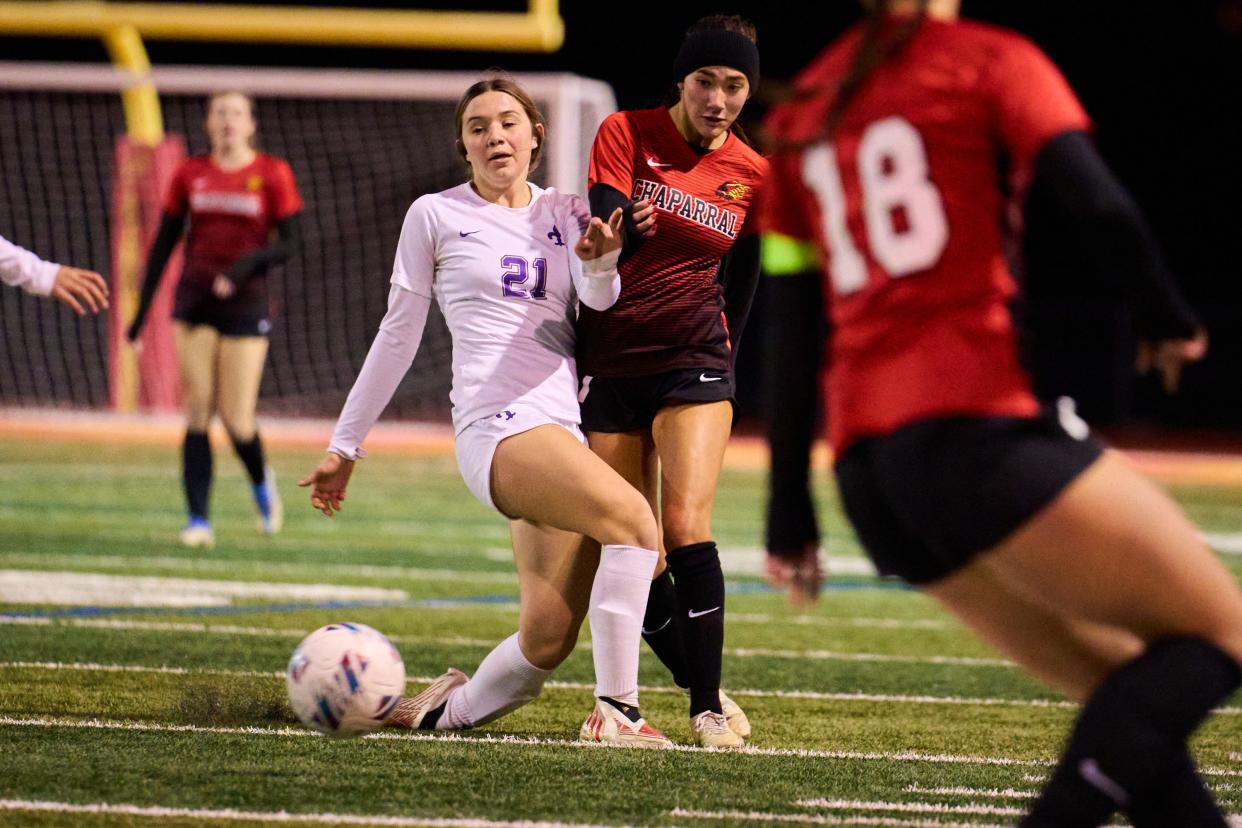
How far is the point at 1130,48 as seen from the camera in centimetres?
2677

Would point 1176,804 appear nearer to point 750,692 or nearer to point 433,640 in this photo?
point 750,692

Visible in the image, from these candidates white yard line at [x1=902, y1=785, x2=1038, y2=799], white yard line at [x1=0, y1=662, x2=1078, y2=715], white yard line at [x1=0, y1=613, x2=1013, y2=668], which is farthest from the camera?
white yard line at [x1=0, y1=613, x2=1013, y2=668]

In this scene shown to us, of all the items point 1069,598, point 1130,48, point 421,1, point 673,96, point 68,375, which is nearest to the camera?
point 1069,598

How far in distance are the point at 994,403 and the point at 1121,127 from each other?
25515mm

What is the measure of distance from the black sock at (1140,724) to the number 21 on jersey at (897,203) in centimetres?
73

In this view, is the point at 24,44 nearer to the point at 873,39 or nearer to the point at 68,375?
the point at 68,375

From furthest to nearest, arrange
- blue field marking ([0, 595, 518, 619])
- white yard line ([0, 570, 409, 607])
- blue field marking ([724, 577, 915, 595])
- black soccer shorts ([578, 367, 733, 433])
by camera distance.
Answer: blue field marking ([724, 577, 915, 595]) → white yard line ([0, 570, 409, 607]) → blue field marking ([0, 595, 518, 619]) → black soccer shorts ([578, 367, 733, 433])

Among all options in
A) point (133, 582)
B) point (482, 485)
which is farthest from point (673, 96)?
point (133, 582)

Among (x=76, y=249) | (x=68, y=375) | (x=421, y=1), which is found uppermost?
(x=421, y=1)

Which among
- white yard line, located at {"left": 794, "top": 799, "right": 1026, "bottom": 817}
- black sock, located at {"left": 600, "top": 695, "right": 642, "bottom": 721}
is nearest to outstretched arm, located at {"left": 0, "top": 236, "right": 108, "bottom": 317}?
black sock, located at {"left": 600, "top": 695, "right": 642, "bottom": 721}

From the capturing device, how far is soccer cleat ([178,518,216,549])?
10.2m

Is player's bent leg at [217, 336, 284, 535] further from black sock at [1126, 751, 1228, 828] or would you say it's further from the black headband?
black sock at [1126, 751, 1228, 828]

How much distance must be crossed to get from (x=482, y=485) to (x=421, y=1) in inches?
976

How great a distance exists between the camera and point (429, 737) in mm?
5105
